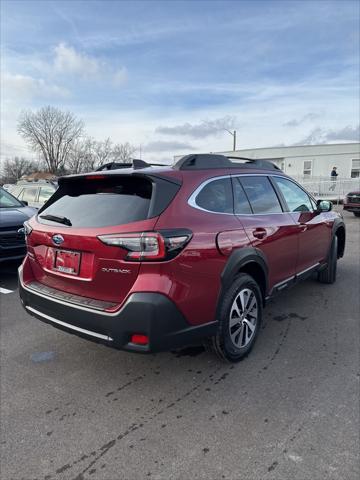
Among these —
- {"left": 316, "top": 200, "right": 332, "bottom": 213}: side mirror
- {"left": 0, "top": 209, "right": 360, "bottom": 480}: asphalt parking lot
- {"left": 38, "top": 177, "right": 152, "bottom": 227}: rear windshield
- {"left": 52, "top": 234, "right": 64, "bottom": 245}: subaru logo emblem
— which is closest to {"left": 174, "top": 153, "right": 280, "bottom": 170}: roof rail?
{"left": 38, "top": 177, "right": 152, "bottom": 227}: rear windshield

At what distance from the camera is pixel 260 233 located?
331 cm

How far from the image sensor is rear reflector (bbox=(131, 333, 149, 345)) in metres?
2.36

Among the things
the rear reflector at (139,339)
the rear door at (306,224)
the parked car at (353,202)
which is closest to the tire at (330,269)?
the rear door at (306,224)

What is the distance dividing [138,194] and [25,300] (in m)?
1.47

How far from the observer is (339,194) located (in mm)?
22266

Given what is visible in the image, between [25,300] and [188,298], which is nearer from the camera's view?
[188,298]

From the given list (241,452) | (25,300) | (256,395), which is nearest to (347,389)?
(256,395)

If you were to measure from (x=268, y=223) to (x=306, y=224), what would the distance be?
1059mm

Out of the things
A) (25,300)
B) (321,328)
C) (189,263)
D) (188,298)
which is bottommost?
(321,328)

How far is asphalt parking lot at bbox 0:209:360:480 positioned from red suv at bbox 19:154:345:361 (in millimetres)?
428

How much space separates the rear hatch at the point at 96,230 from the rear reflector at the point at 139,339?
266 mm

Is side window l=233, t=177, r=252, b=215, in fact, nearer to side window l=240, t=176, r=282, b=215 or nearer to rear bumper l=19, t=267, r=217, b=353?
side window l=240, t=176, r=282, b=215

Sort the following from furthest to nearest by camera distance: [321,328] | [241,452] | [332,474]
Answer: [321,328], [241,452], [332,474]

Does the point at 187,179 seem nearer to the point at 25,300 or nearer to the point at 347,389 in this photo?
the point at 25,300
